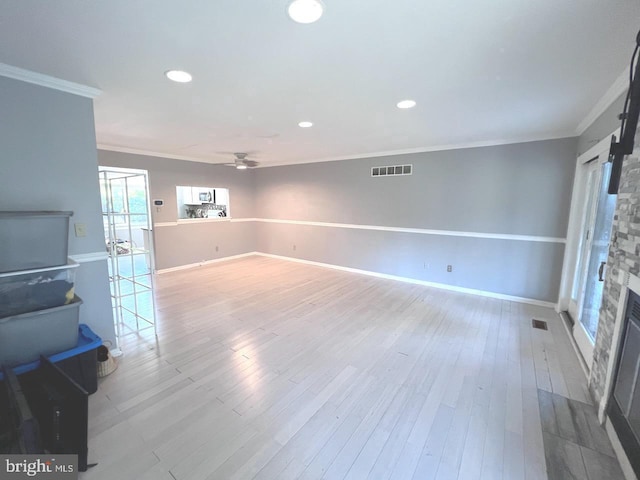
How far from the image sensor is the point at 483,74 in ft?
6.46

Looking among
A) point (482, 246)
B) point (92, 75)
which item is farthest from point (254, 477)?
point (482, 246)

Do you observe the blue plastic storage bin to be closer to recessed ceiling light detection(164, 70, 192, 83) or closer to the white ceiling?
the white ceiling

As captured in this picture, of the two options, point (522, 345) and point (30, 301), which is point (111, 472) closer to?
point (30, 301)

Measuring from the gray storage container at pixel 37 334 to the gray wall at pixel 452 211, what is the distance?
462cm

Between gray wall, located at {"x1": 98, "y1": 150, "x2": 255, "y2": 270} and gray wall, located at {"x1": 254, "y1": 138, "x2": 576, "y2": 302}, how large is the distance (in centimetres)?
139

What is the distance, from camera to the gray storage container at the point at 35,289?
1695 mm

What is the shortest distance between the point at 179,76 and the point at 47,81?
40.6 inches

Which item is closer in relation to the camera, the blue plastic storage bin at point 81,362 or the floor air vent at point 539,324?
the blue plastic storage bin at point 81,362

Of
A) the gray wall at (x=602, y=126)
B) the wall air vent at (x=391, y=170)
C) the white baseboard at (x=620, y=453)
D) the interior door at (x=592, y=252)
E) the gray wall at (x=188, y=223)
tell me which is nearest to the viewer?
the white baseboard at (x=620, y=453)

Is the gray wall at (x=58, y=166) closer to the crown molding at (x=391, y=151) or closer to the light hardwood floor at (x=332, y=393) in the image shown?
the light hardwood floor at (x=332, y=393)

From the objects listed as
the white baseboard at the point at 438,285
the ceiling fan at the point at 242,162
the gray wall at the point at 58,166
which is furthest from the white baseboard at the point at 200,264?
the gray wall at the point at 58,166

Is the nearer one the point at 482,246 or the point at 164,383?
the point at 164,383

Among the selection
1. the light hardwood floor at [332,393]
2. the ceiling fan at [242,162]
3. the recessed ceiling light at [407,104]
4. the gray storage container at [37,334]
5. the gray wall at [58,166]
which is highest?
the recessed ceiling light at [407,104]

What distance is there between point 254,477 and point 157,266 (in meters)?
5.05
